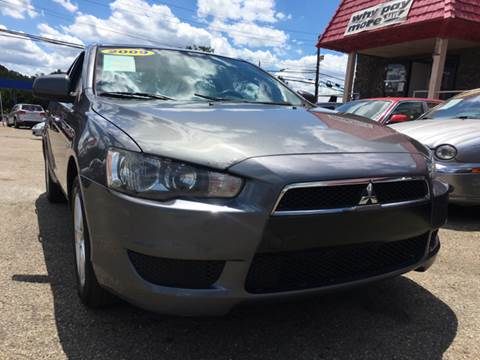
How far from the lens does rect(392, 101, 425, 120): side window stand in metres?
7.25

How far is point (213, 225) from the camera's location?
65.7 inches

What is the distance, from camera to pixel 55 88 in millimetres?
2943

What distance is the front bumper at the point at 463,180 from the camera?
4.01m

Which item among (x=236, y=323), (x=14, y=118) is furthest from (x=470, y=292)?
(x=14, y=118)

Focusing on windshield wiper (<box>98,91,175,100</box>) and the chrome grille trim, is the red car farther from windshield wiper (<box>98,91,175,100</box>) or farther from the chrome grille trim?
Answer: the chrome grille trim

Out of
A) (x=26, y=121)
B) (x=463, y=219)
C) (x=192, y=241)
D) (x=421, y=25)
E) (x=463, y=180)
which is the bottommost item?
(x=26, y=121)

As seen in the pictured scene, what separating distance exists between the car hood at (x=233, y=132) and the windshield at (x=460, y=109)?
287 cm

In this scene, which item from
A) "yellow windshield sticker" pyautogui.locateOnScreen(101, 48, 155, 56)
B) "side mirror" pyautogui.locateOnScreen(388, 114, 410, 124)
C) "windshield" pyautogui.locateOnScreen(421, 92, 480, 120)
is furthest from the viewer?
"side mirror" pyautogui.locateOnScreen(388, 114, 410, 124)

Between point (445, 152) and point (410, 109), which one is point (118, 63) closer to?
point (445, 152)

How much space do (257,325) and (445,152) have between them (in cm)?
287

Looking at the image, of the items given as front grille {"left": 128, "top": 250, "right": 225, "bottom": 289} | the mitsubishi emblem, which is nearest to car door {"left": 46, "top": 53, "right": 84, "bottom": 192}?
front grille {"left": 128, "top": 250, "right": 225, "bottom": 289}

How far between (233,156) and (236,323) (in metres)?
0.96

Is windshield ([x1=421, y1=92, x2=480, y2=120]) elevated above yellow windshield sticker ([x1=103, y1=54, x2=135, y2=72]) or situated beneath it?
situated beneath

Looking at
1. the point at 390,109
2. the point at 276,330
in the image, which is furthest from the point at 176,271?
the point at 390,109
